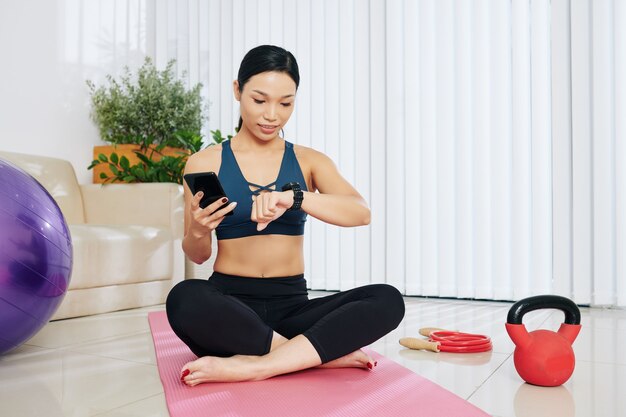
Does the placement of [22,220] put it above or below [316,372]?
above

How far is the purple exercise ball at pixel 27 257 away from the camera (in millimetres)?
1472

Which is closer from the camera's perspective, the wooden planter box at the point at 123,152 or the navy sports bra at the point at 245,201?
the navy sports bra at the point at 245,201

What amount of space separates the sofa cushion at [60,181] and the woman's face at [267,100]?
1.91 meters

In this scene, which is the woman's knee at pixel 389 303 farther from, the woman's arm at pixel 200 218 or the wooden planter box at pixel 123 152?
the wooden planter box at pixel 123 152

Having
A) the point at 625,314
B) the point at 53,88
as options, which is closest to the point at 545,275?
the point at 625,314

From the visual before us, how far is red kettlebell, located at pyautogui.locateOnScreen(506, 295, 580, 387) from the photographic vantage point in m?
1.36

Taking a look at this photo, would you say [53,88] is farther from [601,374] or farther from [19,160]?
[601,374]

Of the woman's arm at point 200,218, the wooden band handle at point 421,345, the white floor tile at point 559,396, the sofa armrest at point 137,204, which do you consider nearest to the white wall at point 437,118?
the sofa armrest at point 137,204

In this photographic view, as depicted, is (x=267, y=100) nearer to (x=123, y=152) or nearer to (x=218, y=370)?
(x=218, y=370)

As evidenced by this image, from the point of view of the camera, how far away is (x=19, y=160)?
2.93m

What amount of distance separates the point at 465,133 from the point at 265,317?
2.08m

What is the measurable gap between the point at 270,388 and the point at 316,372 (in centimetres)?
19

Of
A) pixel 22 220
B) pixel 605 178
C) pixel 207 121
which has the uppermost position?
pixel 207 121

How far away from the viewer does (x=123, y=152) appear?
142 inches
